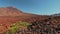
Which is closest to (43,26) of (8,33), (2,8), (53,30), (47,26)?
(47,26)

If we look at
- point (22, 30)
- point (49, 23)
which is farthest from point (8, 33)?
point (49, 23)

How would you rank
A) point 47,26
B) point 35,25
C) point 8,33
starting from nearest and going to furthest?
point 47,26 < point 35,25 < point 8,33

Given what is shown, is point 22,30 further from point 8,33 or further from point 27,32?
point 8,33

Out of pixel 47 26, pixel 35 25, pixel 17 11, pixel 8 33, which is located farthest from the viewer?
pixel 17 11

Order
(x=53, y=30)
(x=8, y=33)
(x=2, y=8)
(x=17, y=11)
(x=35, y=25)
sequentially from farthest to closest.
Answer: (x=17, y=11), (x=2, y=8), (x=8, y=33), (x=35, y=25), (x=53, y=30)

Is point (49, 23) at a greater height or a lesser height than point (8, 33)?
greater

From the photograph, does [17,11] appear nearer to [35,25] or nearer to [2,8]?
[2,8]

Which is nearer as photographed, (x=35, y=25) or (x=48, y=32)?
(x=48, y=32)

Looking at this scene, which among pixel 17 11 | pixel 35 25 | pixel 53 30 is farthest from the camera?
pixel 17 11

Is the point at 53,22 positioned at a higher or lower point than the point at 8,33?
higher
